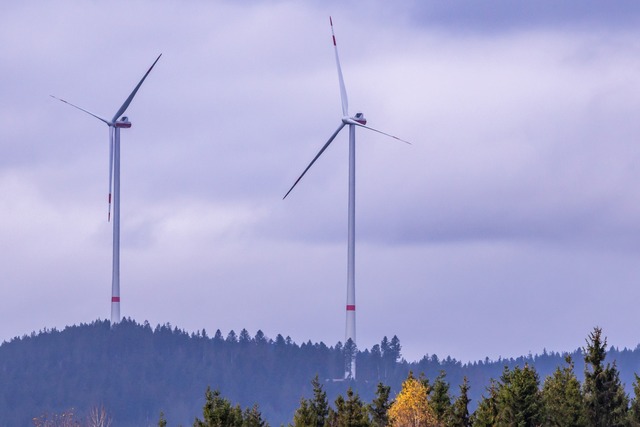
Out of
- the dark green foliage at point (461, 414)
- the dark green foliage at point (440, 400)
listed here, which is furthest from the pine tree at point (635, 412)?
the dark green foliage at point (440, 400)

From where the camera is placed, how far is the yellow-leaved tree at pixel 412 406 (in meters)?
167

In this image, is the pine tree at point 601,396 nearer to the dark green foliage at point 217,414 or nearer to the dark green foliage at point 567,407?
the dark green foliage at point 567,407

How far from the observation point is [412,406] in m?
175

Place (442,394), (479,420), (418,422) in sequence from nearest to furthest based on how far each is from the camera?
(479,420)
(442,394)
(418,422)

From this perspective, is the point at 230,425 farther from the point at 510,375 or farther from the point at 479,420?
the point at 510,375

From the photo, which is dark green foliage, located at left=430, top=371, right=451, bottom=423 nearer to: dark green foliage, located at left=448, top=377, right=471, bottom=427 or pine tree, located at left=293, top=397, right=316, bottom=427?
dark green foliage, located at left=448, top=377, right=471, bottom=427

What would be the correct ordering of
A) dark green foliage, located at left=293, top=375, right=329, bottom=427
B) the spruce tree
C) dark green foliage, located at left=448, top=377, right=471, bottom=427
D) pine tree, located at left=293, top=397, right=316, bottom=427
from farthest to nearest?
the spruce tree → dark green foliage, located at left=448, top=377, right=471, bottom=427 → dark green foliage, located at left=293, top=375, right=329, bottom=427 → pine tree, located at left=293, top=397, right=316, bottom=427

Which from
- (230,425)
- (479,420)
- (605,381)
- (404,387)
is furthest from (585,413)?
(404,387)

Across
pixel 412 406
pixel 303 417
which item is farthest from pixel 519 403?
pixel 412 406

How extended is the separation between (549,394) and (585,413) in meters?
5.86

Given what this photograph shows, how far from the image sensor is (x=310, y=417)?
127 meters

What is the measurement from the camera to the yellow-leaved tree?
6590 inches

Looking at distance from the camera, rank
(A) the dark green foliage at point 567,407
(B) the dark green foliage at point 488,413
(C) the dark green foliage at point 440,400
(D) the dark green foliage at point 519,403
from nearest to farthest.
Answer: (B) the dark green foliage at point 488,413
(D) the dark green foliage at point 519,403
(A) the dark green foliage at point 567,407
(C) the dark green foliage at point 440,400

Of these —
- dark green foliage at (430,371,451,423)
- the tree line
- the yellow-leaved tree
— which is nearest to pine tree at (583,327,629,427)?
the tree line
